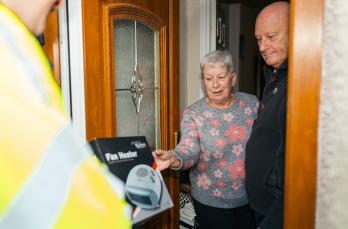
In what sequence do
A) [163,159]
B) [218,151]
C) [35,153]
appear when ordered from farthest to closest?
1. [218,151]
2. [163,159]
3. [35,153]

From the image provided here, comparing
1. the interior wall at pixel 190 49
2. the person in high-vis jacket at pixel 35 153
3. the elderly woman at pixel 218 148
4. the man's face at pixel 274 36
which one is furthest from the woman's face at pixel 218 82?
the person in high-vis jacket at pixel 35 153

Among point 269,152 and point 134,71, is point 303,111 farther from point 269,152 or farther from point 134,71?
point 134,71

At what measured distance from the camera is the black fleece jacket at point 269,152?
1.03m

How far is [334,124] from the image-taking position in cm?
61

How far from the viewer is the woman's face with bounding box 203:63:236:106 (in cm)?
159

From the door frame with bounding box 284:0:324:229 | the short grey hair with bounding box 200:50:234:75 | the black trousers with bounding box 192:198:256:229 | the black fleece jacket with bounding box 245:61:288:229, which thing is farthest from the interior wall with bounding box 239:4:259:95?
the door frame with bounding box 284:0:324:229

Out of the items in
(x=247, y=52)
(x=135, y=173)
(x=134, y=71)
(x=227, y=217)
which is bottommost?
(x=227, y=217)

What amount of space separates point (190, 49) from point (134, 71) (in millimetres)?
713

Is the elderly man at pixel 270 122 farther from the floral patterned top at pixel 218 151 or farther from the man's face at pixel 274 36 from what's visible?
the floral patterned top at pixel 218 151

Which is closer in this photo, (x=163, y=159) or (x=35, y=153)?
(x=35, y=153)

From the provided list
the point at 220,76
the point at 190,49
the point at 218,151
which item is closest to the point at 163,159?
the point at 218,151

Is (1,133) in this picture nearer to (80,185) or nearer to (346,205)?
(80,185)

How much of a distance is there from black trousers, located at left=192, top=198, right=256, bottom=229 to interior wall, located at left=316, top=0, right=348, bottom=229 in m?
0.93

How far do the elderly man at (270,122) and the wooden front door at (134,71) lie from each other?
1.92ft
